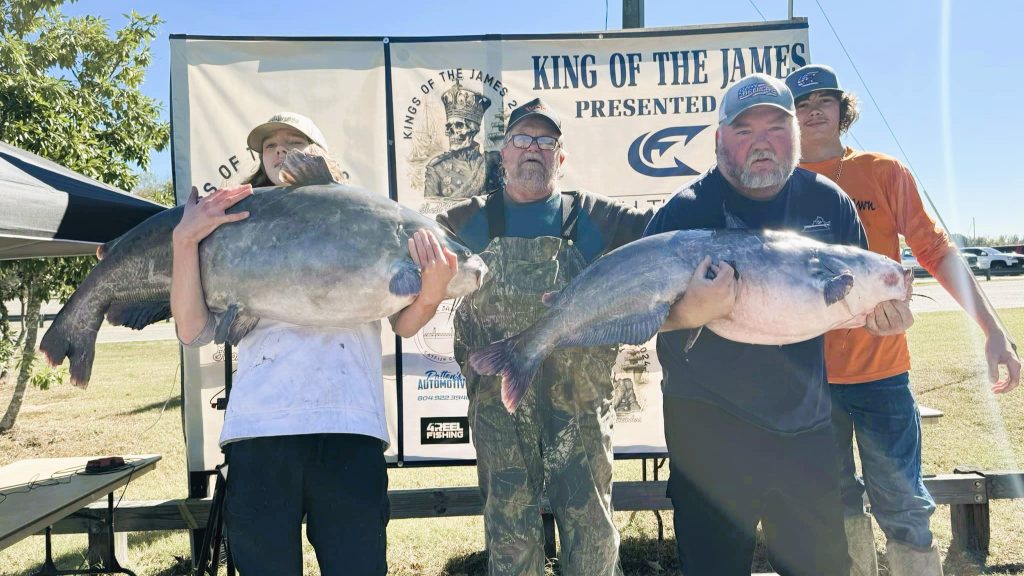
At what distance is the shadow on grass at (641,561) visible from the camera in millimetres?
4396

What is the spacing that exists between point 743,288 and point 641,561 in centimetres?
296

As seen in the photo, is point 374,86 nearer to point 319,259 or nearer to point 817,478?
point 319,259

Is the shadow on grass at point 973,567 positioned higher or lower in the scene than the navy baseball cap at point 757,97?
lower

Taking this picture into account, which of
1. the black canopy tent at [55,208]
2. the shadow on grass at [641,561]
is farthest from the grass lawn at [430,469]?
the black canopy tent at [55,208]

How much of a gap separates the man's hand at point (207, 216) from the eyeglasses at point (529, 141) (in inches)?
50.6

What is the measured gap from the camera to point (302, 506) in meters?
2.29

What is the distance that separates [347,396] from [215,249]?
0.74 meters

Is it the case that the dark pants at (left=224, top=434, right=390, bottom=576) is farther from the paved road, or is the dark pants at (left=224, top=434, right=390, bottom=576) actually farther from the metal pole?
the paved road

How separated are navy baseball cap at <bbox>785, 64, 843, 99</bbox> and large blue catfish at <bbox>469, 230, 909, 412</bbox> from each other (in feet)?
4.41

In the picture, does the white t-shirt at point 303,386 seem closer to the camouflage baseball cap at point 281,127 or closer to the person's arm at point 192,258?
the person's arm at point 192,258

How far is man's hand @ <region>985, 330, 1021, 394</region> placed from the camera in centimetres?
297

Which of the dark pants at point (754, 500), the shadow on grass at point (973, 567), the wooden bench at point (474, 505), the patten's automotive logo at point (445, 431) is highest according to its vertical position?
the dark pants at point (754, 500)

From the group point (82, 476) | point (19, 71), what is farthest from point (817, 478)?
point (19, 71)

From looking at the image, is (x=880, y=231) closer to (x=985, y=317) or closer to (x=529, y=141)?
(x=985, y=317)
